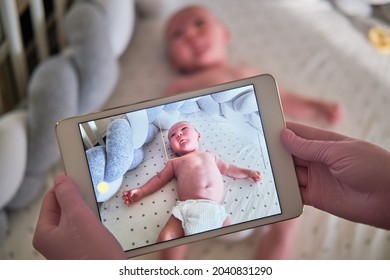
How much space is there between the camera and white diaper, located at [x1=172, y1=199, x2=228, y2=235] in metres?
0.68

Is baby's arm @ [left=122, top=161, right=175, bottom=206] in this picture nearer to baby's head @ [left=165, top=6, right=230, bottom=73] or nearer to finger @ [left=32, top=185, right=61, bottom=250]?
finger @ [left=32, top=185, right=61, bottom=250]

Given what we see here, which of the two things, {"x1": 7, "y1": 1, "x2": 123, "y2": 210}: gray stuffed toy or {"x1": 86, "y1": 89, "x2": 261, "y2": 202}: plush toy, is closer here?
{"x1": 86, "y1": 89, "x2": 261, "y2": 202}: plush toy

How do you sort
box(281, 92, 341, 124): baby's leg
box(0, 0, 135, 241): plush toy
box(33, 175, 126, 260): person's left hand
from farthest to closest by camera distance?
box(281, 92, 341, 124): baby's leg, box(0, 0, 135, 241): plush toy, box(33, 175, 126, 260): person's left hand

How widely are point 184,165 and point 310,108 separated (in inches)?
26.2

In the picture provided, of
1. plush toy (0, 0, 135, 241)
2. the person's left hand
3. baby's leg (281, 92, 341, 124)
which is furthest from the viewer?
baby's leg (281, 92, 341, 124)

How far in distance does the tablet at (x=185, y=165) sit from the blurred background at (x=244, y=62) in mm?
368

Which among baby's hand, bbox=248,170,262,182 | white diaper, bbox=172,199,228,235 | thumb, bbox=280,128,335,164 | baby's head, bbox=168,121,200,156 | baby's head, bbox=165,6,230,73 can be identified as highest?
baby's head, bbox=165,6,230,73

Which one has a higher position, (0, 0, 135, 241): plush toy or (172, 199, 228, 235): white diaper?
(0, 0, 135, 241): plush toy

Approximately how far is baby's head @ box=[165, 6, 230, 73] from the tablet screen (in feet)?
2.16

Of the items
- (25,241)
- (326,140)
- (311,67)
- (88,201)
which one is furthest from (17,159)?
(311,67)

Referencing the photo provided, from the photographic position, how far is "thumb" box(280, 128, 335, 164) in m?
0.70

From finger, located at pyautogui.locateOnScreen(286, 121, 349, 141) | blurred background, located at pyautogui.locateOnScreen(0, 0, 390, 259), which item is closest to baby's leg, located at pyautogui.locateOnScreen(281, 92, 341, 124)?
blurred background, located at pyautogui.locateOnScreen(0, 0, 390, 259)

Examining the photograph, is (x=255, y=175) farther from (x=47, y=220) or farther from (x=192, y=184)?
(x=47, y=220)
